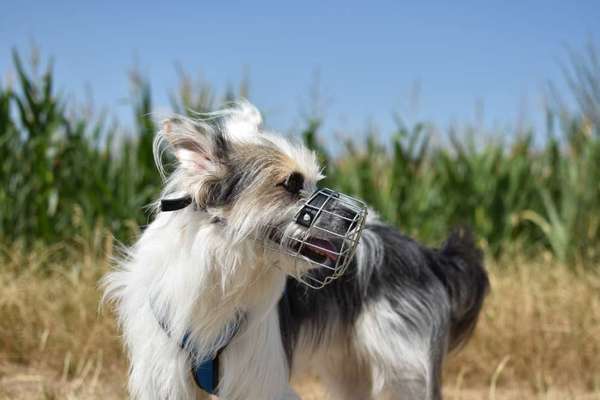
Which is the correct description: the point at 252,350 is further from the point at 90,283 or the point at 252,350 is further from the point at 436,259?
the point at 90,283

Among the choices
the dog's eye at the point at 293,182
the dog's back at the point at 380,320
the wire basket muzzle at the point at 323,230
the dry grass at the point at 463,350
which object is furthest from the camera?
the dry grass at the point at 463,350

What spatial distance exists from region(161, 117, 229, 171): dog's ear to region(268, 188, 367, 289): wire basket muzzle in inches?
16.9

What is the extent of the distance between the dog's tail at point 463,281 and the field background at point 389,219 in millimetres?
672

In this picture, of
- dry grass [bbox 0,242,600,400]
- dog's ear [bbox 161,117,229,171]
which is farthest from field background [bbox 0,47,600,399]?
dog's ear [bbox 161,117,229,171]

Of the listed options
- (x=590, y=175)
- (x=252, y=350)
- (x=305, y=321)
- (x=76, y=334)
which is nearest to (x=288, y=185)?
(x=252, y=350)

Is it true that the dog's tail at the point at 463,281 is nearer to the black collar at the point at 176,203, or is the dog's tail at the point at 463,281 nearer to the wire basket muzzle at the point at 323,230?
the wire basket muzzle at the point at 323,230

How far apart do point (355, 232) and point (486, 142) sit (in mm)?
5613

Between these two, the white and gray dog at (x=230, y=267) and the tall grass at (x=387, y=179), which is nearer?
the white and gray dog at (x=230, y=267)

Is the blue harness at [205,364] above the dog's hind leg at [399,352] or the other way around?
above

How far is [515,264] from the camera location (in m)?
6.90

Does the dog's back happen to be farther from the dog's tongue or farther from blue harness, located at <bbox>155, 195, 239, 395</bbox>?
the dog's tongue

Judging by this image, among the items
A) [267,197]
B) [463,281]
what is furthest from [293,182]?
[463,281]

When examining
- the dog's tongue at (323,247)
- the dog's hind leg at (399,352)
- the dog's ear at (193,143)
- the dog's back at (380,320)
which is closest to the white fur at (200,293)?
the dog's ear at (193,143)

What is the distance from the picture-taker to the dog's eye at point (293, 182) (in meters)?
2.75
